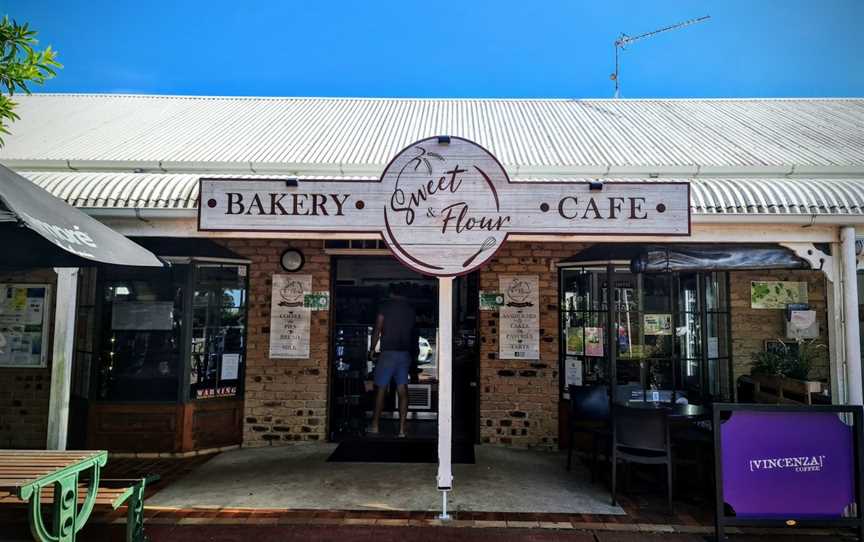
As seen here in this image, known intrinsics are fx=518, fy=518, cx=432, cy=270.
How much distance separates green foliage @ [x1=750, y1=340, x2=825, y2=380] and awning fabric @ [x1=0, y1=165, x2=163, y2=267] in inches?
255

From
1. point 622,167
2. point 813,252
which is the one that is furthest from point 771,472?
point 622,167

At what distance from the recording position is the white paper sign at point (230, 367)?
632 cm

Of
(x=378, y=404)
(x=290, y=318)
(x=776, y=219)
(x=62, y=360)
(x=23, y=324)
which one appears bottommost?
(x=378, y=404)

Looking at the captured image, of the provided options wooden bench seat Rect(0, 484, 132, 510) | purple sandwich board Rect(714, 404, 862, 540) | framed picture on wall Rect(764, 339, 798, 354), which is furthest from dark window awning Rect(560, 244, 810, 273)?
wooden bench seat Rect(0, 484, 132, 510)

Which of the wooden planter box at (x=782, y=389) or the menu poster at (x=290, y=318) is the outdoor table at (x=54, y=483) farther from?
the wooden planter box at (x=782, y=389)

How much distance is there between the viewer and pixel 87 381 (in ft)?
20.1

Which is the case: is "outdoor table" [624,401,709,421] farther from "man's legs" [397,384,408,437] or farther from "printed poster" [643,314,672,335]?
"man's legs" [397,384,408,437]

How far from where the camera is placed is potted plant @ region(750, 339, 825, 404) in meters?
5.42

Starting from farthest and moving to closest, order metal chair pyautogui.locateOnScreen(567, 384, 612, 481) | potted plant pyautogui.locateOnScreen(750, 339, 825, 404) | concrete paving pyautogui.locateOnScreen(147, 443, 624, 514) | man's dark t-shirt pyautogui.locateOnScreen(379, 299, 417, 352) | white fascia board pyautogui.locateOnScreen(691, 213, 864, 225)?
man's dark t-shirt pyautogui.locateOnScreen(379, 299, 417, 352) → metal chair pyautogui.locateOnScreen(567, 384, 612, 481) → potted plant pyautogui.locateOnScreen(750, 339, 825, 404) → concrete paving pyautogui.locateOnScreen(147, 443, 624, 514) → white fascia board pyautogui.locateOnScreen(691, 213, 864, 225)

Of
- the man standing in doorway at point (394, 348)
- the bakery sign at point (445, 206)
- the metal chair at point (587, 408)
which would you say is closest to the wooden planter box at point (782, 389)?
the metal chair at point (587, 408)

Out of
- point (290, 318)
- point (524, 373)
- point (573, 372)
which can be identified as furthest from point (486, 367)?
point (290, 318)

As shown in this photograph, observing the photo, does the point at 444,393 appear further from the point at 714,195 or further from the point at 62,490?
the point at 714,195

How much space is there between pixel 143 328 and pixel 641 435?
553 cm

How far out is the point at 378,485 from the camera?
495cm
